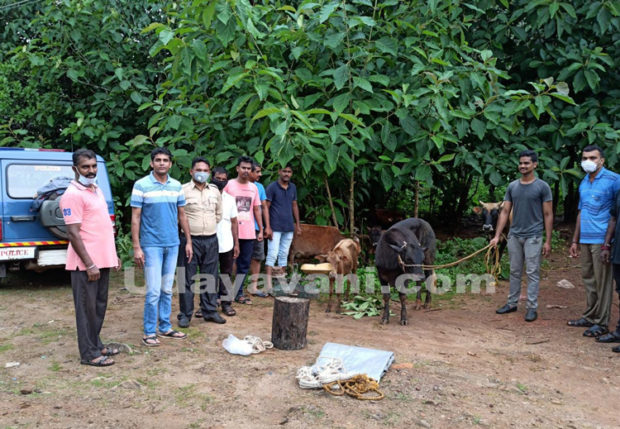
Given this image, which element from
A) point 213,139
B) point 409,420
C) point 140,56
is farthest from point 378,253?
point 140,56

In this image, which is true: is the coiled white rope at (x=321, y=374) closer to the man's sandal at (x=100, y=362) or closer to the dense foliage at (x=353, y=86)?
the man's sandal at (x=100, y=362)

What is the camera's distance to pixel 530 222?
221 inches

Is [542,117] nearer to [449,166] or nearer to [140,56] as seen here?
[449,166]

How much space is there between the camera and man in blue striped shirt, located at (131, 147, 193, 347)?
14.7 feet

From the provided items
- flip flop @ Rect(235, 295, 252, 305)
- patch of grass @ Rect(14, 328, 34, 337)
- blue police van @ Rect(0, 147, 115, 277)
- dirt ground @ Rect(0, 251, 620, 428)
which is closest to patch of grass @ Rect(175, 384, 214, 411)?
dirt ground @ Rect(0, 251, 620, 428)

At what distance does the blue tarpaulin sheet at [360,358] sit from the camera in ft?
13.0

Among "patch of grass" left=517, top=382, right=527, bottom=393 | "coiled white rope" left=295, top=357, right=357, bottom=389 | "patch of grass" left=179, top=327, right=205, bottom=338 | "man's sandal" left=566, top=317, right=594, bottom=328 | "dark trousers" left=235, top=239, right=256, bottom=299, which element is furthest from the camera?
"dark trousers" left=235, top=239, right=256, bottom=299

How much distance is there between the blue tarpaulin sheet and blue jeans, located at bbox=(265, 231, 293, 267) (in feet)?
7.23

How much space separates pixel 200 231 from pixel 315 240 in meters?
2.52

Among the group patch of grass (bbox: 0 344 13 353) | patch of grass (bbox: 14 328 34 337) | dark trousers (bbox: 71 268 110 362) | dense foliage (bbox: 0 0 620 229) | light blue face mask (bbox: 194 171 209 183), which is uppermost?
dense foliage (bbox: 0 0 620 229)

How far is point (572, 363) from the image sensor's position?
4.45 meters

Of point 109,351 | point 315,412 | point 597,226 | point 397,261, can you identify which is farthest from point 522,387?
point 109,351

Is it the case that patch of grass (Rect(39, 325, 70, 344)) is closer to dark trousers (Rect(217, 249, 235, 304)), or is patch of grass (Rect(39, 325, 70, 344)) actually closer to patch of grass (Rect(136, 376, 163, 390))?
patch of grass (Rect(136, 376, 163, 390))

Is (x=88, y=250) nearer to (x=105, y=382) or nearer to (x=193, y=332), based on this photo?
(x=105, y=382)
